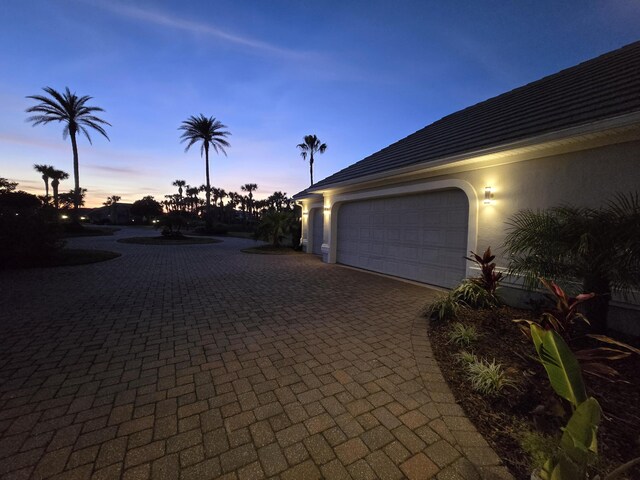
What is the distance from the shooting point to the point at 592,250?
338 centimetres

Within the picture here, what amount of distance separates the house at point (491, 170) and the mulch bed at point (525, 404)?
2860 mm

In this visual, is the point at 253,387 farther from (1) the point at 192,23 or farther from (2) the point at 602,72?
(1) the point at 192,23

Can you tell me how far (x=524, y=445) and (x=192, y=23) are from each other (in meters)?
12.9

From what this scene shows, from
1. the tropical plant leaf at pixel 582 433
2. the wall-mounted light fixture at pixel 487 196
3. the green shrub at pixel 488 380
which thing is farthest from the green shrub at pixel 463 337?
the wall-mounted light fixture at pixel 487 196

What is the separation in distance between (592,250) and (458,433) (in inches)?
124

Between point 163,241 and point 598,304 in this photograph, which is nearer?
point 598,304

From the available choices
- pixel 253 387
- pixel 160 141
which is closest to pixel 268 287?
pixel 253 387

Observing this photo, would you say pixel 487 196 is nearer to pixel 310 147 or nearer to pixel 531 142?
pixel 531 142

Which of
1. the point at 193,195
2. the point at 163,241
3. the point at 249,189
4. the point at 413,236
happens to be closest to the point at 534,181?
the point at 413,236

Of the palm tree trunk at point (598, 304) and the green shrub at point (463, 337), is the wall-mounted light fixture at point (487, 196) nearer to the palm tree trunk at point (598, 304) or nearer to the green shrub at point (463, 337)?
the palm tree trunk at point (598, 304)

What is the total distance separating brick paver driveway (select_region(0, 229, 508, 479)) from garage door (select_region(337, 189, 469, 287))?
6.95 feet

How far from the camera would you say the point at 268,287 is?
23.0ft

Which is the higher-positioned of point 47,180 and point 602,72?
point 47,180

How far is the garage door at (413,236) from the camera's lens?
22.0 feet
